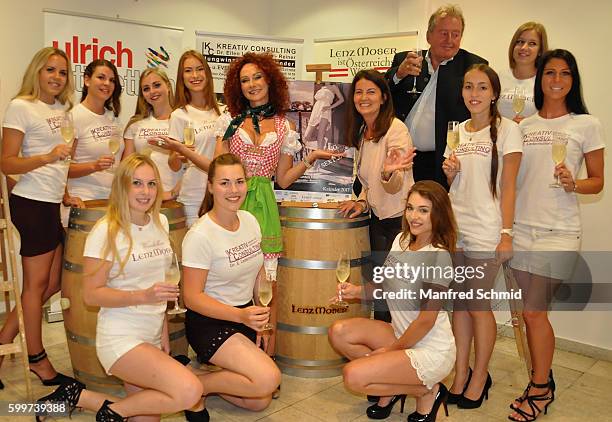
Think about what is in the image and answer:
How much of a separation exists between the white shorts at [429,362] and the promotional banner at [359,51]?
3.29 meters

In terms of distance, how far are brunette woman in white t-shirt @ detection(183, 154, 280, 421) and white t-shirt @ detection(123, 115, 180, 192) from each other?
878 mm

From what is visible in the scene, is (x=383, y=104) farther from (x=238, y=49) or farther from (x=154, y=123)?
(x=238, y=49)

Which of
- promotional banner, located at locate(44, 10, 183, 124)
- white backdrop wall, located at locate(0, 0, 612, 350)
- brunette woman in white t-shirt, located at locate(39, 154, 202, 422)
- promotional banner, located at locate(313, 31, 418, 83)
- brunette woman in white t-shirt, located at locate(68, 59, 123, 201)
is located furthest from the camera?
promotional banner, located at locate(313, 31, 418, 83)

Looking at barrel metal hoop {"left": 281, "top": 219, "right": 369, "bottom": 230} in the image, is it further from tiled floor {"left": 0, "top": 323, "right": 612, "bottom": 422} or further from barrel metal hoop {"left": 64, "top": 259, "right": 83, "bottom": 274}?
barrel metal hoop {"left": 64, "top": 259, "right": 83, "bottom": 274}

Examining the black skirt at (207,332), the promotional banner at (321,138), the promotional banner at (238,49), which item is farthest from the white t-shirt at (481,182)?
the promotional banner at (238,49)

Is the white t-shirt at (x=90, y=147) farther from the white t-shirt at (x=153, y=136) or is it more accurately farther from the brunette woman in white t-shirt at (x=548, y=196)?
the brunette woman in white t-shirt at (x=548, y=196)

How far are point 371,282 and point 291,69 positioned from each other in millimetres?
3108

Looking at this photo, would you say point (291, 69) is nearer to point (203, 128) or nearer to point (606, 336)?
point (203, 128)

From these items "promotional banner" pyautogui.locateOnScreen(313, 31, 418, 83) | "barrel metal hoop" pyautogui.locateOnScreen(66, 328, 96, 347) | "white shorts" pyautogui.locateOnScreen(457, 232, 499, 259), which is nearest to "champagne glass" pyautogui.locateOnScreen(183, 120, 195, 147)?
"barrel metal hoop" pyautogui.locateOnScreen(66, 328, 96, 347)

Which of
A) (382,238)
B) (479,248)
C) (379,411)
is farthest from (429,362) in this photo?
(382,238)

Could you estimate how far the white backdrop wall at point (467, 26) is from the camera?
13.0ft

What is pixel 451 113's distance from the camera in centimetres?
343

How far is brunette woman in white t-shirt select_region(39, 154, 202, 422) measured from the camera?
246 cm

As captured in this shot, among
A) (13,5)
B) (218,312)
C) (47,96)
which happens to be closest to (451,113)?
(218,312)
